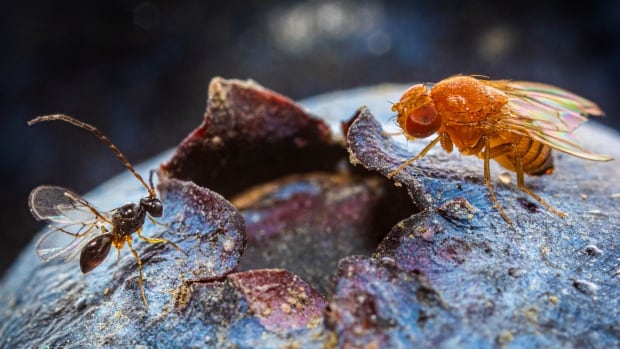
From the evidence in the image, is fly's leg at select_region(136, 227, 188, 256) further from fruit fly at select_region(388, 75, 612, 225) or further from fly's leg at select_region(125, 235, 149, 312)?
fruit fly at select_region(388, 75, 612, 225)

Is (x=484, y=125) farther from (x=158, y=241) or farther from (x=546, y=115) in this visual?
(x=158, y=241)

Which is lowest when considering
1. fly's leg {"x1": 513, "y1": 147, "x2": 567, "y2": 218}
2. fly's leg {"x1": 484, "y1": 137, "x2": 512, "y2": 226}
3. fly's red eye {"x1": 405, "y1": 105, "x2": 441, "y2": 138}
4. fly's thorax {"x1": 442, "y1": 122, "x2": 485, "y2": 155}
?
fly's leg {"x1": 513, "y1": 147, "x2": 567, "y2": 218}

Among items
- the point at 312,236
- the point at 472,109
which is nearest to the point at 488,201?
the point at 472,109

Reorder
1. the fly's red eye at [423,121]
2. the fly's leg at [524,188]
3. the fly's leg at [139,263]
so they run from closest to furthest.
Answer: the fly's leg at [139,263] → the fly's leg at [524,188] → the fly's red eye at [423,121]

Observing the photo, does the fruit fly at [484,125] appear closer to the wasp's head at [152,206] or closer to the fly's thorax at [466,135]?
the fly's thorax at [466,135]

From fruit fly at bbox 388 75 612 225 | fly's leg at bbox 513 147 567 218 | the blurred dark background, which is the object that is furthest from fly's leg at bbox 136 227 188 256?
the blurred dark background

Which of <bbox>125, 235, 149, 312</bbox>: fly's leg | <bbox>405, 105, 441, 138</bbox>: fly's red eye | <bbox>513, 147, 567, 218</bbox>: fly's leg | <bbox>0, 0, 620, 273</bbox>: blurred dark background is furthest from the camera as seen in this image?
<bbox>0, 0, 620, 273</bbox>: blurred dark background

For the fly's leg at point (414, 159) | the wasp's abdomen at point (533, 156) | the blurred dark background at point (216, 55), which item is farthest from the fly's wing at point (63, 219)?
the blurred dark background at point (216, 55)
